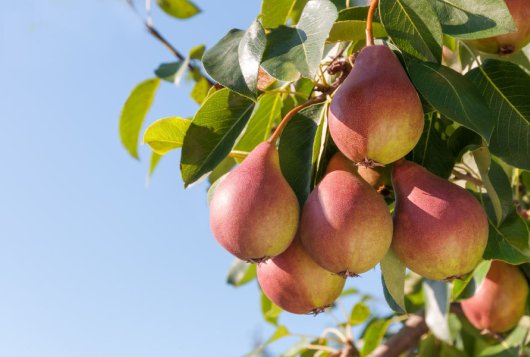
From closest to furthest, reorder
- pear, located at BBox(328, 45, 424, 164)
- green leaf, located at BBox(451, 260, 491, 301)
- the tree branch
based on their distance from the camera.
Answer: pear, located at BBox(328, 45, 424, 164)
green leaf, located at BBox(451, 260, 491, 301)
the tree branch

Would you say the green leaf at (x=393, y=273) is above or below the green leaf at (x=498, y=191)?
above

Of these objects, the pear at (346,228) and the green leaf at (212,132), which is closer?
the pear at (346,228)

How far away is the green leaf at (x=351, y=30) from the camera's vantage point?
1.23 metres

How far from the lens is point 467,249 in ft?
3.44

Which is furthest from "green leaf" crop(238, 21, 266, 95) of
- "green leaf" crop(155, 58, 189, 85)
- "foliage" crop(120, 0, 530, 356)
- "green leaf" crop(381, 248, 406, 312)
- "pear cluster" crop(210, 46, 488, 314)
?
"green leaf" crop(155, 58, 189, 85)

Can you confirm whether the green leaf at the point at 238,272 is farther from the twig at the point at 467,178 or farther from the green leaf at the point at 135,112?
the twig at the point at 467,178

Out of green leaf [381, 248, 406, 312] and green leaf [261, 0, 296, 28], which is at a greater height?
green leaf [261, 0, 296, 28]

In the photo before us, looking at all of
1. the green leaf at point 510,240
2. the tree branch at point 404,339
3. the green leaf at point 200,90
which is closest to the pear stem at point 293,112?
the green leaf at point 510,240

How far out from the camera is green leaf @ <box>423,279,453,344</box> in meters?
1.88

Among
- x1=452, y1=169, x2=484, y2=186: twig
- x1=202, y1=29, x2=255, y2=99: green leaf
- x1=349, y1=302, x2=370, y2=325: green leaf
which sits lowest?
x1=349, y1=302, x2=370, y2=325: green leaf

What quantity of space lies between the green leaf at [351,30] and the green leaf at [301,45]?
0.28 feet

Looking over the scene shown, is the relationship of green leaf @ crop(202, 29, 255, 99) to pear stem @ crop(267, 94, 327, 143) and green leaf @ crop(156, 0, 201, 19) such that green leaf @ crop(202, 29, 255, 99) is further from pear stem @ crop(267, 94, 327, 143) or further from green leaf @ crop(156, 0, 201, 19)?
green leaf @ crop(156, 0, 201, 19)

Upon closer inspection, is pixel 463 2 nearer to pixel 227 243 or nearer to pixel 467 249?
pixel 467 249

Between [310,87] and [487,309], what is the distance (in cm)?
79
